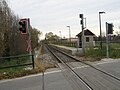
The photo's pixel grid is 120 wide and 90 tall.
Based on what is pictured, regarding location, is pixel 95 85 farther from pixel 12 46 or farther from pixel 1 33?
pixel 12 46

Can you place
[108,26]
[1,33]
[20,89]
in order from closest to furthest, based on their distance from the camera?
[20,89] → [1,33] → [108,26]

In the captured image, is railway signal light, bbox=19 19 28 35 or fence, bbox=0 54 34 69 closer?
fence, bbox=0 54 34 69

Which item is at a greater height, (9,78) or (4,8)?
(4,8)

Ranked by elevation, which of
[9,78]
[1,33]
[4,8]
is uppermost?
[4,8]

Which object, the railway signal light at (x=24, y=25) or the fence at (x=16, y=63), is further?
the railway signal light at (x=24, y=25)

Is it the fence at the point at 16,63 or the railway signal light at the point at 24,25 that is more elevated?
→ the railway signal light at the point at 24,25

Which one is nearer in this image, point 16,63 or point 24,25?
point 24,25

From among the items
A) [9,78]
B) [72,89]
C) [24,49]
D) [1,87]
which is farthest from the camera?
[24,49]

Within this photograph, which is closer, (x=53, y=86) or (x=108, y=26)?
(x=53, y=86)

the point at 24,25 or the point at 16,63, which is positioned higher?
the point at 24,25

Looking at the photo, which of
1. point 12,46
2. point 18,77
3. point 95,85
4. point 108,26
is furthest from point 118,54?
point 95,85

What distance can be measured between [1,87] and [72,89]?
313 cm

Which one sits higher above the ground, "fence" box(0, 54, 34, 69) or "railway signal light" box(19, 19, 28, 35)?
"railway signal light" box(19, 19, 28, 35)

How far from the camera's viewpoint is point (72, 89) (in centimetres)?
833
